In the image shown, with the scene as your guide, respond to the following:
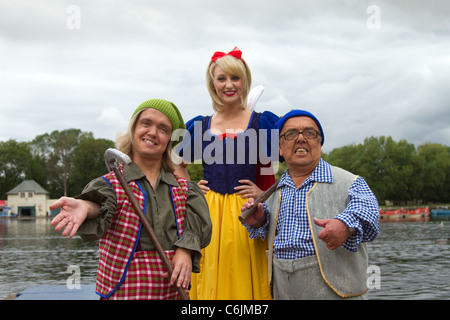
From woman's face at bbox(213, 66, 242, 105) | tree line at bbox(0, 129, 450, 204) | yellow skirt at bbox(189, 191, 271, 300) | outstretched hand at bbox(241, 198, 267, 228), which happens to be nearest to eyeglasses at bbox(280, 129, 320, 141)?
outstretched hand at bbox(241, 198, 267, 228)

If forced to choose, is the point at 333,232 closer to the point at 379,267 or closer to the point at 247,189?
the point at 247,189

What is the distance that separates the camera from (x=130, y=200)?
2.45 meters

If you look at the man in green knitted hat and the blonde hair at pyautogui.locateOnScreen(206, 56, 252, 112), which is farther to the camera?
the blonde hair at pyautogui.locateOnScreen(206, 56, 252, 112)

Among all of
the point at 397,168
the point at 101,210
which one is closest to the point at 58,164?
the point at 397,168

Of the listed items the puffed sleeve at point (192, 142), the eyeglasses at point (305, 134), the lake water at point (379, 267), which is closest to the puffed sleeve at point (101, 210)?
the eyeglasses at point (305, 134)

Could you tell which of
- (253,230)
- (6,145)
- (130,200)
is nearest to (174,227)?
(130,200)

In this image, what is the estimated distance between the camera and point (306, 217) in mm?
2842

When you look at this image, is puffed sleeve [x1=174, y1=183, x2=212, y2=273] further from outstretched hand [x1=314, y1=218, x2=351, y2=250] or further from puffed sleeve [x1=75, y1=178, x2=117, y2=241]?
outstretched hand [x1=314, y1=218, x2=351, y2=250]

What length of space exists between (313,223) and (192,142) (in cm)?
163

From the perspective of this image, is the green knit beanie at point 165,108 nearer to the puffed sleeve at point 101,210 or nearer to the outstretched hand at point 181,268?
the puffed sleeve at point 101,210

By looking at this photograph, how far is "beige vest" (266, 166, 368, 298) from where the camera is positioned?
8.97ft

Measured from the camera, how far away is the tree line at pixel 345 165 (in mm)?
66938

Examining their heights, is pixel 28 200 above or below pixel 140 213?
below
